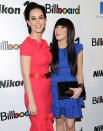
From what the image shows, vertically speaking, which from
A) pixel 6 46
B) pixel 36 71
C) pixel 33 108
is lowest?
pixel 33 108

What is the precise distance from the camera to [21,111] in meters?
2.17

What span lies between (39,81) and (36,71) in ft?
0.29

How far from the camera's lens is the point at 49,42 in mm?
2219

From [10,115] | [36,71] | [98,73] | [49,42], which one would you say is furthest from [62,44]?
[10,115]

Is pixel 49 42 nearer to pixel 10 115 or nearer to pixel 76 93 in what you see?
pixel 76 93

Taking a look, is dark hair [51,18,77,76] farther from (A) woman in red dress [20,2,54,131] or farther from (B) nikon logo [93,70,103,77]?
(B) nikon logo [93,70,103,77]

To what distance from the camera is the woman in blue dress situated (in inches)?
77.2

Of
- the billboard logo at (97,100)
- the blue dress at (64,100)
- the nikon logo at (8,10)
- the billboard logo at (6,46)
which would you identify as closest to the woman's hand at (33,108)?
the blue dress at (64,100)

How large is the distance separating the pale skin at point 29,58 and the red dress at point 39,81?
56mm

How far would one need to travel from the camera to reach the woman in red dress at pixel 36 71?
1.75m

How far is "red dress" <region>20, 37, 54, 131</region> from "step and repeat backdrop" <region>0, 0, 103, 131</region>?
0.29m

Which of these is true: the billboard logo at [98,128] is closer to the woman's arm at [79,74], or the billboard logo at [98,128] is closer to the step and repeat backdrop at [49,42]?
the step and repeat backdrop at [49,42]

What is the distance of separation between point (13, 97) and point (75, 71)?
641mm

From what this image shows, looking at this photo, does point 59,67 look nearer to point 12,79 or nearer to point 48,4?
point 12,79
